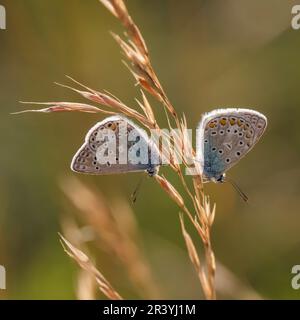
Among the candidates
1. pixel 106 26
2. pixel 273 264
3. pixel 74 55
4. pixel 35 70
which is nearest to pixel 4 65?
pixel 35 70

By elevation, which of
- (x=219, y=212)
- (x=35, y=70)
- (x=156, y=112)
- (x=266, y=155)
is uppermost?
(x=35, y=70)

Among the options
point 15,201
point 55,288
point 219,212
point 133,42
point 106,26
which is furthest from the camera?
point 106,26

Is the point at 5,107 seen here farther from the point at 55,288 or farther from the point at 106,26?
the point at 55,288

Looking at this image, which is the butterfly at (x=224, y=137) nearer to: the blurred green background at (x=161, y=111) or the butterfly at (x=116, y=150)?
the butterfly at (x=116, y=150)

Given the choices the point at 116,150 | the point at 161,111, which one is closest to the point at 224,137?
the point at 116,150

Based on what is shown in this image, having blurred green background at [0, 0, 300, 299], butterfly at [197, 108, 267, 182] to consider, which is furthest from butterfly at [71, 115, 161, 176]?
blurred green background at [0, 0, 300, 299]
